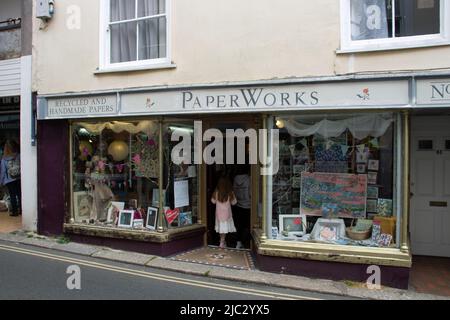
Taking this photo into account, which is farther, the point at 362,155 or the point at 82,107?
the point at 82,107

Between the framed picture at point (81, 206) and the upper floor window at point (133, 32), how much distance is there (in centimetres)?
273

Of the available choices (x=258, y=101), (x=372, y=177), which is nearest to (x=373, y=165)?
(x=372, y=177)

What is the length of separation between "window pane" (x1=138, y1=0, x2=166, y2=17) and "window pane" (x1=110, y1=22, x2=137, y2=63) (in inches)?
11.8

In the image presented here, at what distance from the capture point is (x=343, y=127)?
7.08 metres

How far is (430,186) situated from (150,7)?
634 cm

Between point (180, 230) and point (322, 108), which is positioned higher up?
point (322, 108)

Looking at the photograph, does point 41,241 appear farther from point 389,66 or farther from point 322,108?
point 389,66

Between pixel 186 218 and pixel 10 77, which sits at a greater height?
pixel 10 77

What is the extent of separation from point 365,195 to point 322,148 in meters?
1.04

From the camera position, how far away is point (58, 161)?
30.2 feet

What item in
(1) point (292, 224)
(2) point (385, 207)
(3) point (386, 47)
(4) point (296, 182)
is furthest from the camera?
(4) point (296, 182)

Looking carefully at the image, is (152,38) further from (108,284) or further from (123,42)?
(108,284)

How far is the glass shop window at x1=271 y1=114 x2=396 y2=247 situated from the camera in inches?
270
